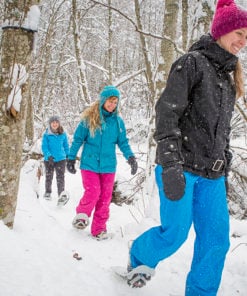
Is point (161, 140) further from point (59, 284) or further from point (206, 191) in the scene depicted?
point (59, 284)

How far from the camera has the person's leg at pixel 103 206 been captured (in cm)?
445

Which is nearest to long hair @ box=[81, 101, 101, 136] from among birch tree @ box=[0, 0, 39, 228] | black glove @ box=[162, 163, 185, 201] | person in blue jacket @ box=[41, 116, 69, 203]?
birch tree @ box=[0, 0, 39, 228]

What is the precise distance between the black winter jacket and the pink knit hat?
79 mm

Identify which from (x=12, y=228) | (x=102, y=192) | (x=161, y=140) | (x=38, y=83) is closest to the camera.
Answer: (x=161, y=140)

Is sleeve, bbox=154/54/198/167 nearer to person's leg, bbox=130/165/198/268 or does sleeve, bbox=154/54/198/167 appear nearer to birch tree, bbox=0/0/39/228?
person's leg, bbox=130/165/198/268

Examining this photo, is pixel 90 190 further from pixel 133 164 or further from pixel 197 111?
pixel 197 111

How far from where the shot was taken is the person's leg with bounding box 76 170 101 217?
14.3ft

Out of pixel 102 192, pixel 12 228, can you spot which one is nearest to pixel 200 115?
pixel 12 228

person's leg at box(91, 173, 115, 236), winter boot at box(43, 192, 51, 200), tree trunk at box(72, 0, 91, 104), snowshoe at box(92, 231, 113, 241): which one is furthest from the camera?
tree trunk at box(72, 0, 91, 104)

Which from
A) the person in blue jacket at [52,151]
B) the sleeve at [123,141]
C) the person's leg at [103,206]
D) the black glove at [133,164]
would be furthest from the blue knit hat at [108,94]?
the person in blue jacket at [52,151]

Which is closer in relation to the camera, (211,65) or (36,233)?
(211,65)

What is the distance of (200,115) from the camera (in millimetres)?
2295

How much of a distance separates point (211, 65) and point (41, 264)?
71.8 inches

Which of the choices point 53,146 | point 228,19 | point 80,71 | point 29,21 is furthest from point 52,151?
point 228,19
